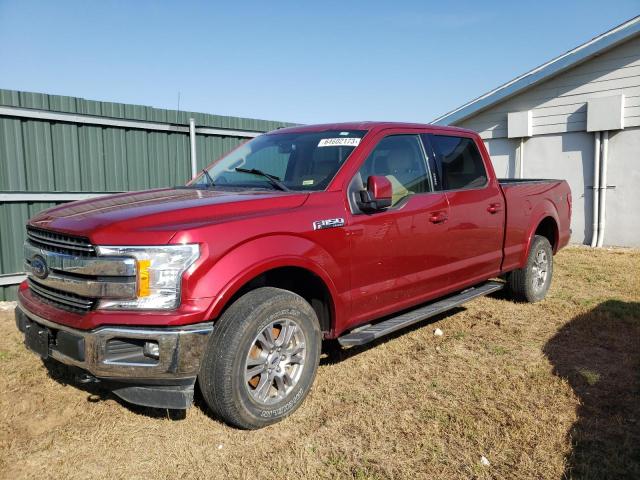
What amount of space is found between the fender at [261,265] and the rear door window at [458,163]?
1.70 meters

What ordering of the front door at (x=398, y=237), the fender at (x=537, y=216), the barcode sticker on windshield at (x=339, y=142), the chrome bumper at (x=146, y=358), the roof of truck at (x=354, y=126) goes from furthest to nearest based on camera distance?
the fender at (x=537, y=216) < the roof of truck at (x=354, y=126) < the barcode sticker on windshield at (x=339, y=142) < the front door at (x=398, y=237) < the chrome bumper at (x=146, y=358)

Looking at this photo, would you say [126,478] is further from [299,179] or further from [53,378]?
[299,179]

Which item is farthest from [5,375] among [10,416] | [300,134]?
[300,134]

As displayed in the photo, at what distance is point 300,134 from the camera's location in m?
4.50

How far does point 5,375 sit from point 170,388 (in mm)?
2057

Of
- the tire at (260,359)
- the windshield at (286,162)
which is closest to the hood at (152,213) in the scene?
the windshield at (286,162)

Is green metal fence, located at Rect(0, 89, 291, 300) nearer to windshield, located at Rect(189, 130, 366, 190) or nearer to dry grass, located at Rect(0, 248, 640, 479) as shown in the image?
dry grass, located at Rect(0, 248, 640, 479)

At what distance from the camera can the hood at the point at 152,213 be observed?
2.83 metres

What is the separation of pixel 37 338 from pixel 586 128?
10.4 meters

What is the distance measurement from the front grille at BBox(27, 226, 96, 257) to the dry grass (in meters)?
1.15

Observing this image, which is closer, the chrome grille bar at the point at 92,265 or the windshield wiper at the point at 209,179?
the chrome grille bar at the point at 92,265

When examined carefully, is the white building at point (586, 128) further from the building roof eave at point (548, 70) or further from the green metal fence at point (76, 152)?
the green metal fence at point (76, 152)

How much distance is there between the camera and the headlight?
2781 millimetres

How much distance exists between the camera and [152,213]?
3.03m
